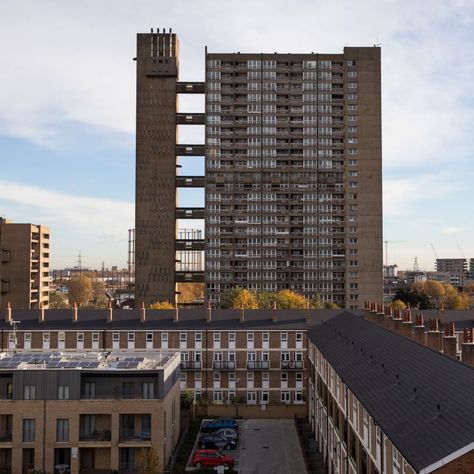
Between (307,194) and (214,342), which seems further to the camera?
(307,194)

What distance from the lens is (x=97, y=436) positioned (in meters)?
48.6

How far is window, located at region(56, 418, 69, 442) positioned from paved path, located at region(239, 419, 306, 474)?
14958 mm

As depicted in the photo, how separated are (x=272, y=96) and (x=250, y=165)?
17003 millimetres

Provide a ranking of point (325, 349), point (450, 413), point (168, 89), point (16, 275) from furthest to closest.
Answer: point (16, 275) < point (168, 89) < point (325, 349) < point (450, 413)

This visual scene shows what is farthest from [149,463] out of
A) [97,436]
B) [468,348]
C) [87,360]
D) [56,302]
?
[56,302]

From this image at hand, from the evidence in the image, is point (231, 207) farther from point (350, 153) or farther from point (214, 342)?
point (214, 342)

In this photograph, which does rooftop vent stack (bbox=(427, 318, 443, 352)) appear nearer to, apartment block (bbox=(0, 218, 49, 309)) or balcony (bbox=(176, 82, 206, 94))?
balcony (bbox=(176, 82, 206, 94))

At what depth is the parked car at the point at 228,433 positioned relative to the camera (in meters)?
58.5

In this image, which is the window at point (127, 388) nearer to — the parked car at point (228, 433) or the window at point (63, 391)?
the window at point (63, 391)

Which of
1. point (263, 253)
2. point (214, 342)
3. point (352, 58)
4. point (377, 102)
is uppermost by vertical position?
point (352, 58)

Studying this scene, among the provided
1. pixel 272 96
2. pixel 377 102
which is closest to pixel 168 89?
pixel 272 96

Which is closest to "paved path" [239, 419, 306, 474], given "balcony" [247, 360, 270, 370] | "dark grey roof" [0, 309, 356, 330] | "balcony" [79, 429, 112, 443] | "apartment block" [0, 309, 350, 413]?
"apartment block" [0, 309, 350, 413]

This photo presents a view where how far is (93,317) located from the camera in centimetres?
7438

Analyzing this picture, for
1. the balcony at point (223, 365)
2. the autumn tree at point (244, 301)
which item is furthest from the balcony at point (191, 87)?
the balcony at point (223, 365)
